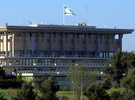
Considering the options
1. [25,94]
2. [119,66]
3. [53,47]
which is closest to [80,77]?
[119,66]

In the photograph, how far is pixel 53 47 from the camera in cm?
12694

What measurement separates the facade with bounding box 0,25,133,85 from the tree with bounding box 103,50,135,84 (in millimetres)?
14139

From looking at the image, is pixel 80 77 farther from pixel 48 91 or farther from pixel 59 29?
pixel 59 29

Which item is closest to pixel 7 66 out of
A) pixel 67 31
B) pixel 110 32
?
pixel 67 31

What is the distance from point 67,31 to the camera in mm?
124875

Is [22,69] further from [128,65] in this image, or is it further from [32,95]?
[32,95]

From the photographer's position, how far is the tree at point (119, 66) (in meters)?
103

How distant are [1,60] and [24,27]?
8012 mm

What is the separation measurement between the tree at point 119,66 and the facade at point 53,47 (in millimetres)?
14139

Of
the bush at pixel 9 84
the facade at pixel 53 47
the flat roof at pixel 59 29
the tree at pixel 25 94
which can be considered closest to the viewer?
the tree at pixel 25 94

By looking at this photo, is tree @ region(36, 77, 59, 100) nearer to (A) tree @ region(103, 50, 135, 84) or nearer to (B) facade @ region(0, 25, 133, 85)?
(A) tree @ region(103, 50, 135, 84)

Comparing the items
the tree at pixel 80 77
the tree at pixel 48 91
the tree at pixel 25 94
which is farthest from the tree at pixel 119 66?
the tree at pixel 25 94

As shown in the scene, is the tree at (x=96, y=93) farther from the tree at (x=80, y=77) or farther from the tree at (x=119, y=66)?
the tree at (x=119, y=66)

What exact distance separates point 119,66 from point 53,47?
24.8 metres
